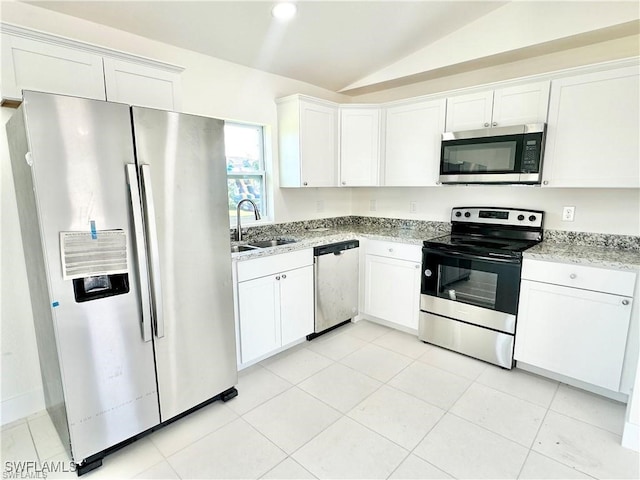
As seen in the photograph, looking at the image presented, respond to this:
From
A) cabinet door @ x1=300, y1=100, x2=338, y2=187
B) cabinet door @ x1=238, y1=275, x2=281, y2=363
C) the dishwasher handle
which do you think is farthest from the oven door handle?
cabinet door @ x1=238, y1=275, x2=281, y2=363

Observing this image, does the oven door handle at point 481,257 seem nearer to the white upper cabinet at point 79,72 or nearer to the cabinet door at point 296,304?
the cabinet door at point 296,304

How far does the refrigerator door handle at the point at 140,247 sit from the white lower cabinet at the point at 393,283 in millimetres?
2046

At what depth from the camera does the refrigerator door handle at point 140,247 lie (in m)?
1.65

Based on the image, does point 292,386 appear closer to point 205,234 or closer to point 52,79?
point 205,234

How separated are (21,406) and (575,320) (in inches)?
139

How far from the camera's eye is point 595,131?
227cm

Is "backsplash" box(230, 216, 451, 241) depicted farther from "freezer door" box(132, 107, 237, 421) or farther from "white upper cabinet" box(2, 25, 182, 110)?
"white upper cabinet" box(2, 25, 182, 110)

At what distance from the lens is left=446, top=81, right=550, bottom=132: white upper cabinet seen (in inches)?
96.3

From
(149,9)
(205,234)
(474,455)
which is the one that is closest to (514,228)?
(474,455)

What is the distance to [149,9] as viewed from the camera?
206 centimetres

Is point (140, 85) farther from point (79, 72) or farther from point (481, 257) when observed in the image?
point (481, 257)

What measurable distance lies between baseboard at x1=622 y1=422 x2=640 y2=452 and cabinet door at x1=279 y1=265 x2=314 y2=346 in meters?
2.09

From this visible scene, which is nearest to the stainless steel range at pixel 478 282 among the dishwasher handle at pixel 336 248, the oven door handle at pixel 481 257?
the oven door handle at pixel 481 257

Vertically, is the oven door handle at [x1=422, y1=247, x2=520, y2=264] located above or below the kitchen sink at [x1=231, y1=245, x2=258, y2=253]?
below
